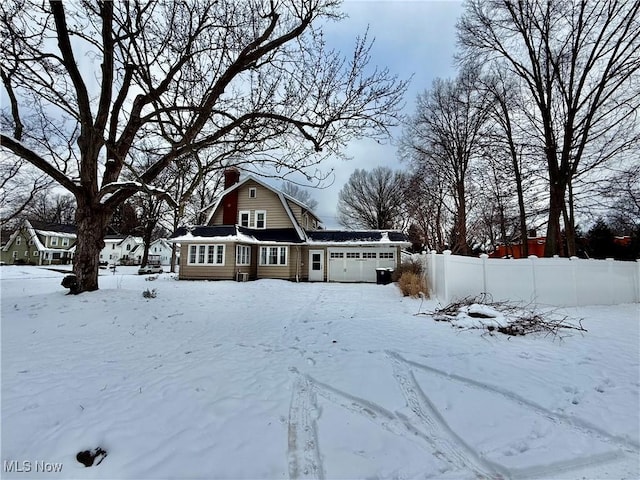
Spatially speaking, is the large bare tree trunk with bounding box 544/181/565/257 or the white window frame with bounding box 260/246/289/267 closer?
the large bare tree trunk with bounding box 544/181/565/257

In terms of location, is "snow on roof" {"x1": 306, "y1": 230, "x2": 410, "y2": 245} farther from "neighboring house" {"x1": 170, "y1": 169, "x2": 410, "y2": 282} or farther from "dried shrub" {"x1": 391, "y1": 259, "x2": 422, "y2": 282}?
"dried shrub" {"x1": 391, "y1": 259, "x2": 422, "y2": 282}

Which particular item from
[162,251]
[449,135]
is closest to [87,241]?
[449,135]

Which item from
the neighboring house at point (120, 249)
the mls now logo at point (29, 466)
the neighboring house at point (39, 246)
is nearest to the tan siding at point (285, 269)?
the mls now logo at point (29, 466)

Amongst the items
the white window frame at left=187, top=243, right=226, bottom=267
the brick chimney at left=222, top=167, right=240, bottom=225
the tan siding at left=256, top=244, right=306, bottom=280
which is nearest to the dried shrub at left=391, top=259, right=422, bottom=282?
the tan siding at left=256, top=244, right=306, bottom=280

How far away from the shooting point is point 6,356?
4703mm

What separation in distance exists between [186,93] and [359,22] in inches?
166

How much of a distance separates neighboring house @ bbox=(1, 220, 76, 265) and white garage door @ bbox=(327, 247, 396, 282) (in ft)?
135

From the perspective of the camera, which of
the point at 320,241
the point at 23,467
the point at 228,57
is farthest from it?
the point at 320,241

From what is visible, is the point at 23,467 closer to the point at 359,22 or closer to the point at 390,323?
the point at 390,323

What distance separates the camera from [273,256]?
67.9 ft

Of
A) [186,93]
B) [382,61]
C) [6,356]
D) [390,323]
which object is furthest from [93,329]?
[382,61]

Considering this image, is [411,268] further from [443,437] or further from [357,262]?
[443,437]

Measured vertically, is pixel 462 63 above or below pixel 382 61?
above

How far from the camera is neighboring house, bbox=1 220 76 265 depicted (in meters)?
39.2
